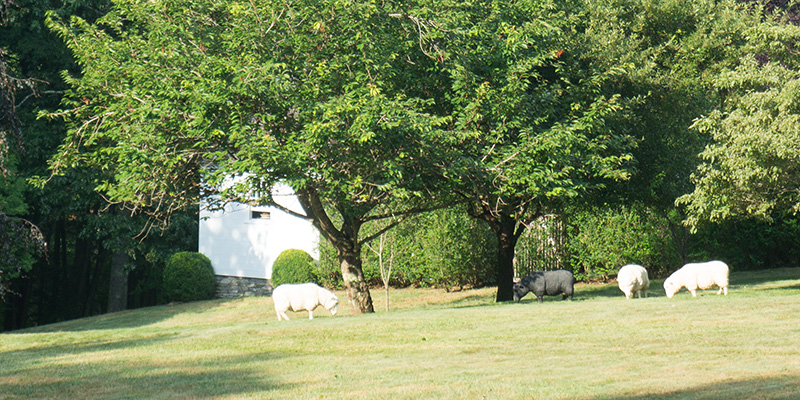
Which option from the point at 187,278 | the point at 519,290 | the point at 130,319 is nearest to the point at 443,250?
the point at 519,290

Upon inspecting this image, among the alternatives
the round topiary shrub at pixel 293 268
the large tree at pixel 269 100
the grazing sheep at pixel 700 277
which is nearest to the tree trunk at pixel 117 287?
the round topiary shrub at pixel 293 268

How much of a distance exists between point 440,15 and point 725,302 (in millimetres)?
8072

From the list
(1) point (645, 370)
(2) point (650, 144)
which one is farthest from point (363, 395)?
(2) point (650, 144)

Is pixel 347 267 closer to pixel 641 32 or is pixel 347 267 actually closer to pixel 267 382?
pixel 267 382

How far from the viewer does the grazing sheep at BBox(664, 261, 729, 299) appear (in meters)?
18.0

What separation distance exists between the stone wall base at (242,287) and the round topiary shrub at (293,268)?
174cm

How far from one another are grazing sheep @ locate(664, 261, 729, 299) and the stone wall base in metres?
17.8

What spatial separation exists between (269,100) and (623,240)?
1521cm

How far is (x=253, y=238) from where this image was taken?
32.4 m

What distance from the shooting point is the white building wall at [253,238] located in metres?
31.4

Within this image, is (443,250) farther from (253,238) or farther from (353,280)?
(253,238)

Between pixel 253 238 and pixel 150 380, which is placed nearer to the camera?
pixel 150 380

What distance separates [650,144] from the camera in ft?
70.7

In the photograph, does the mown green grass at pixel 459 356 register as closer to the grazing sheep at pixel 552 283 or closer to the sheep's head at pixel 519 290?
the grazing sheep at pixel 552 283
